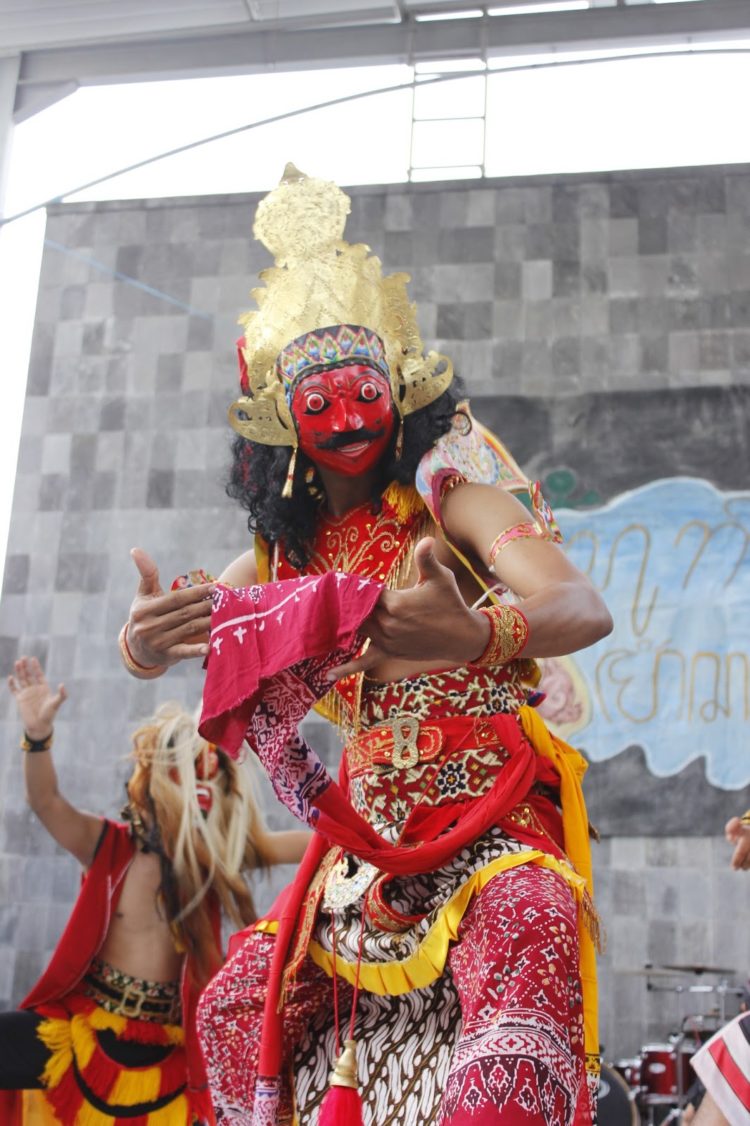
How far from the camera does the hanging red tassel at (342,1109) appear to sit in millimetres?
2037

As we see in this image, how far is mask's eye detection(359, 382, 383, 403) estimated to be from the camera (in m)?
2.53

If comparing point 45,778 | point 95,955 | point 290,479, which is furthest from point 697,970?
point 290,479

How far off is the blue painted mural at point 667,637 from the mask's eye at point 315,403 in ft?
13.1

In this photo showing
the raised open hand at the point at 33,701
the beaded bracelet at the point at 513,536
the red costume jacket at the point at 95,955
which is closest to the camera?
the beaded bracelet at the point at 513,536

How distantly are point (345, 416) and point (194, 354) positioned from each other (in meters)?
4.85

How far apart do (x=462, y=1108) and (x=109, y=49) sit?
6.32m

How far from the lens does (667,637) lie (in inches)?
248

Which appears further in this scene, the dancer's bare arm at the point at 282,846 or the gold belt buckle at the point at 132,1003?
the dancer's bare arm at the point at 282,846

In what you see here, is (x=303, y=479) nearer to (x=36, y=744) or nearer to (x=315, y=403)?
(x=315, y=403)

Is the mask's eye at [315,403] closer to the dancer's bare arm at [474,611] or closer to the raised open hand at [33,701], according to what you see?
the dancer's bare arm at [474,611]

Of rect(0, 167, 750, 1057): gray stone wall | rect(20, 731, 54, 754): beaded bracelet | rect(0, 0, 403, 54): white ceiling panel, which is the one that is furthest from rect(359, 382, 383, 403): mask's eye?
rect(0, 0, 403, 54): white ceiling panel

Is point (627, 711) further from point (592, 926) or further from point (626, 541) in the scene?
point (592, 926)

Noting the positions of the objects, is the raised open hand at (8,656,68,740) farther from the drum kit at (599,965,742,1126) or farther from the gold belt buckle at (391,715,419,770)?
the gold belt buckle at (391,715,419,770)

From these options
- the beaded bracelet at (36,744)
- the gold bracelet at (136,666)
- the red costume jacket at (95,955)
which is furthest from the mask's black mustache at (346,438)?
the beaded bracelet at (36,744)
